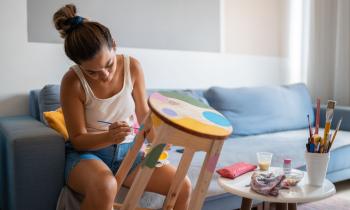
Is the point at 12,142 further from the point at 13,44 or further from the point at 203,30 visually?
the point at 203,30

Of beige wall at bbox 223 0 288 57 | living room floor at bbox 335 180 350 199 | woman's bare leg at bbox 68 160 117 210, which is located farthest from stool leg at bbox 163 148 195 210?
beige wall at bbox 223 0 288 57

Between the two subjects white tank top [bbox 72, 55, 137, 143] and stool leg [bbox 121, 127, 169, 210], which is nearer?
stool leg [bbox 121, 127, 169, 210]

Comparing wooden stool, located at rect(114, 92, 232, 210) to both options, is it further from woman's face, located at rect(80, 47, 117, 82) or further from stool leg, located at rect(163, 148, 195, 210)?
woman's face, located at rect(80, 47, 117, 82)

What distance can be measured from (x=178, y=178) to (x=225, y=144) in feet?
3.48

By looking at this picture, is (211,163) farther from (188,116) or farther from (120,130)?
(120,130)

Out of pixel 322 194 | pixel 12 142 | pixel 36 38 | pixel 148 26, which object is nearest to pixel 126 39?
pixel 148 26

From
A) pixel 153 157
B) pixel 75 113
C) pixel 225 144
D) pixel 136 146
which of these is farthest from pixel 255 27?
pixel 153 157

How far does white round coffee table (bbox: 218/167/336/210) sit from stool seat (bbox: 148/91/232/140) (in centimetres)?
27

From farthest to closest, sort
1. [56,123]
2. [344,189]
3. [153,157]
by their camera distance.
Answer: [344,189] → [56,123] → [153,157]

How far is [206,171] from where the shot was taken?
96 centimetres

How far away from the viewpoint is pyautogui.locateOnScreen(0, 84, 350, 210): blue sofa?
4.08ft

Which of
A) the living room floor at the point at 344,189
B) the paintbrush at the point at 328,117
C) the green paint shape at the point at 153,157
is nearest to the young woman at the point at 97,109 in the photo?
the green paint shape at the point at 153,157

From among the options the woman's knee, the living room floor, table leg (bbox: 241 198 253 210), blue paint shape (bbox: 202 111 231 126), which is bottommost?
the living room floor

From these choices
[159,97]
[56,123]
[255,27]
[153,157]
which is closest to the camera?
[153,157]
